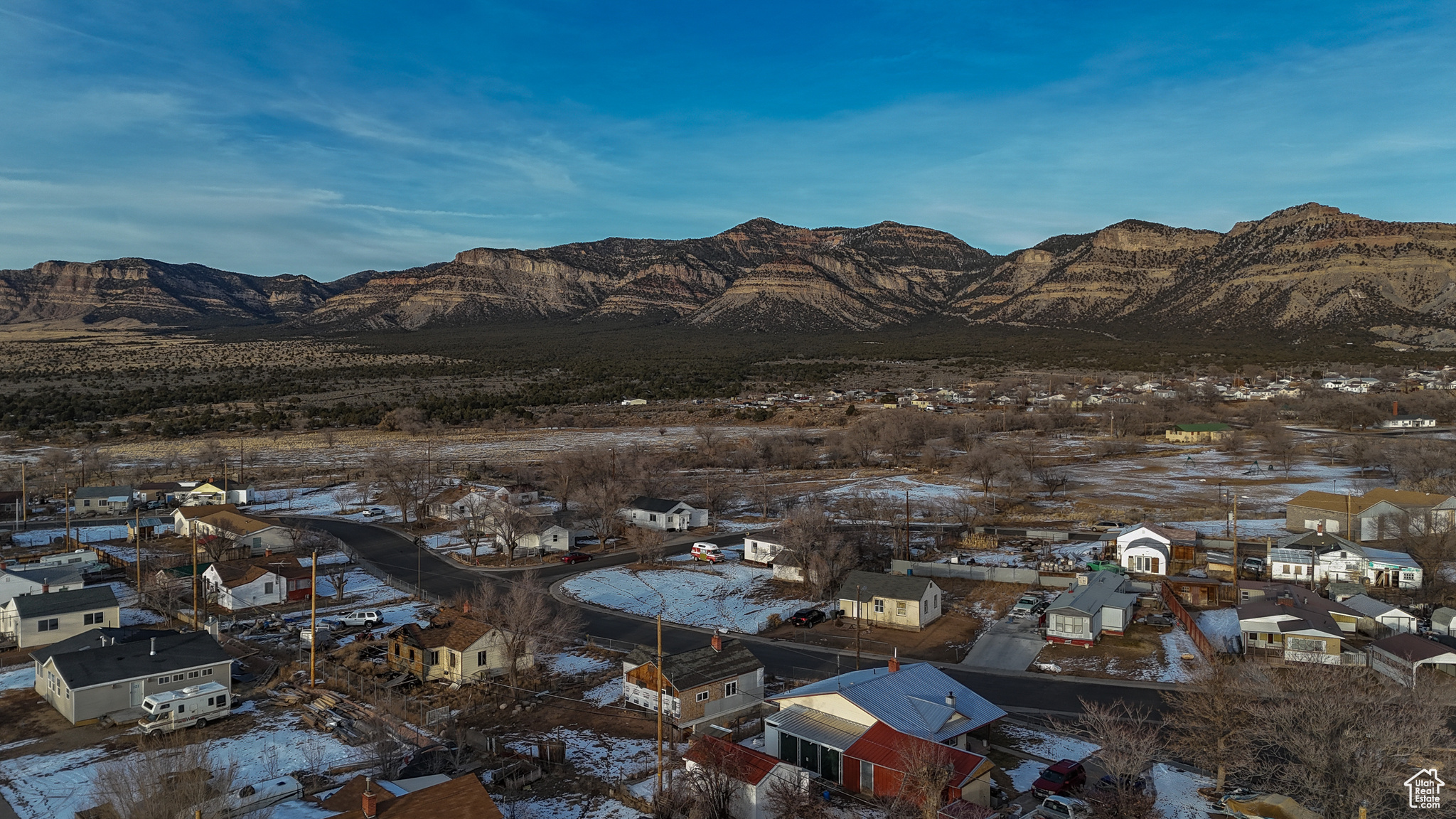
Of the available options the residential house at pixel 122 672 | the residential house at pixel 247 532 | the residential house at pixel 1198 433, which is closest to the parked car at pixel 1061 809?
the residential house at pixel 122 672

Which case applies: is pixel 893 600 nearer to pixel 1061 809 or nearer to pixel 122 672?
pixel 1061 809

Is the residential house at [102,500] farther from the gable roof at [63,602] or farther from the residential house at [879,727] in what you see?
the residential house at [879,727]

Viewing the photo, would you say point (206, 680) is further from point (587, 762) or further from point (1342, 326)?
point (1342, 326)

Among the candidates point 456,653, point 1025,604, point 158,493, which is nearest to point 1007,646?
point 1025,604

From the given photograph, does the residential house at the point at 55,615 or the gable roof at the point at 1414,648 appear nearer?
the gable roof at the point at 1414,648

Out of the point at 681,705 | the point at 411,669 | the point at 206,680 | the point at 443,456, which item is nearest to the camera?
the point at 681,705

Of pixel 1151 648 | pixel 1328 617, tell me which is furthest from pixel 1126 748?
pixel 1328 617

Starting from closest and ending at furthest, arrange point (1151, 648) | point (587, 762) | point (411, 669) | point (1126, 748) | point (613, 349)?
1. point (1126, 748)
2. point (587, 762)
3. point (411, 669)
4. point (1151, 648)
5. point (613, 349)
